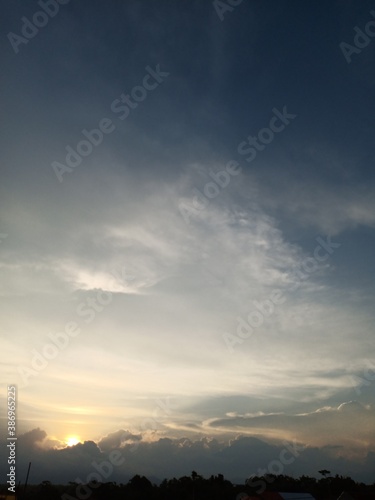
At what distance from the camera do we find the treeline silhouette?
89.8m

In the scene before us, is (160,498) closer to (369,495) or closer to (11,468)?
(369,495)

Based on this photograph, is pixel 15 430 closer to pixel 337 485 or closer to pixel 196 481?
pixel 196 481

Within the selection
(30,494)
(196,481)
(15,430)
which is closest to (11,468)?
(15,430)

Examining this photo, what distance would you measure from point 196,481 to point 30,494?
150ft

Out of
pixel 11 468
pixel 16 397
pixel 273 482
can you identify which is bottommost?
pixel 273 482

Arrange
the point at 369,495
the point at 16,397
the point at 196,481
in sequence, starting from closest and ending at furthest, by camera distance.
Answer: the point at 16,397, the point at 369,495, the point at 196,481

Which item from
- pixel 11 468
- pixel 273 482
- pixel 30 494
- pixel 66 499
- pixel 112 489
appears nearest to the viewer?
pixel 11 468

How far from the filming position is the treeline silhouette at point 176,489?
89750mm

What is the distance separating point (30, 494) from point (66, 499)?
13.9 meters

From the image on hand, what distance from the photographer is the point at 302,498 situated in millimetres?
62250

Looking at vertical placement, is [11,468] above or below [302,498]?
above

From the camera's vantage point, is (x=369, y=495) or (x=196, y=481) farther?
(x=196, y=481)

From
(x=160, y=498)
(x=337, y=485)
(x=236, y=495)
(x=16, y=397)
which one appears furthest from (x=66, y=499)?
(x=337, y=485)

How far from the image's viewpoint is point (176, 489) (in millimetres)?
100375
